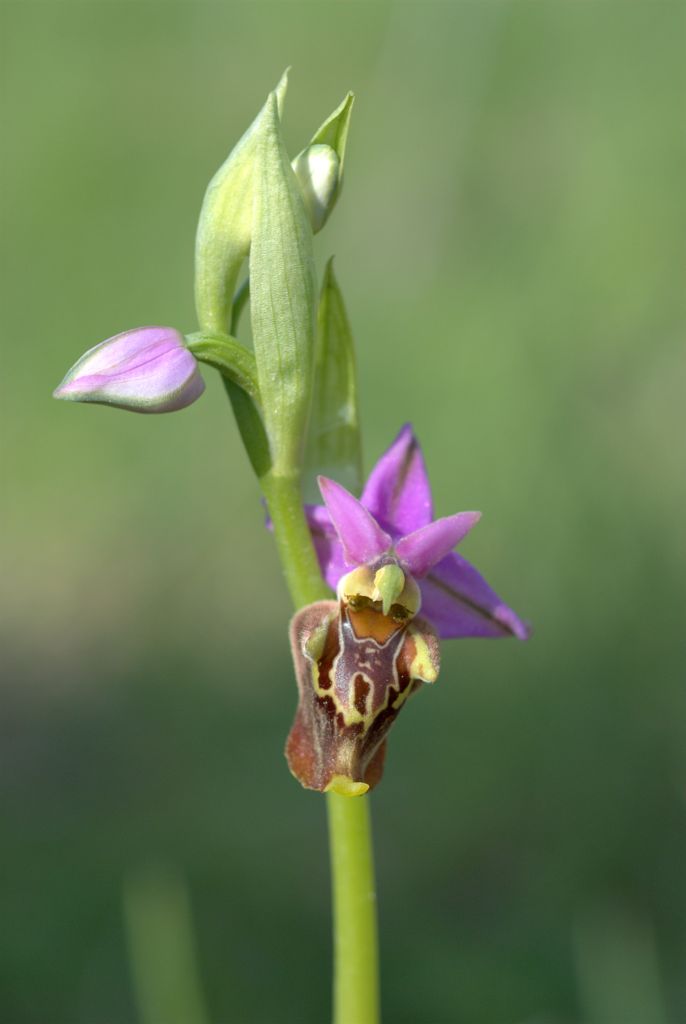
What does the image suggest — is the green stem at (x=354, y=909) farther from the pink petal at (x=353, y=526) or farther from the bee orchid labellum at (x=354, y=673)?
the pink petal at (x=353, y=526)

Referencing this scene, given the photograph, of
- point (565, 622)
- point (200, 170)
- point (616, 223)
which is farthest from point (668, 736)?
point (200, 170)

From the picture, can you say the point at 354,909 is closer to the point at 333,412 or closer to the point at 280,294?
the point at 333,412

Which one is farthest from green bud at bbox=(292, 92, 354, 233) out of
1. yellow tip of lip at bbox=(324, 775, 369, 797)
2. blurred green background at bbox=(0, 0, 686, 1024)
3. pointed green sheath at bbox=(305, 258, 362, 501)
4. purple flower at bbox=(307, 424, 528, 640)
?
blurred green background at bbox=(0, 0, 686, 1024)

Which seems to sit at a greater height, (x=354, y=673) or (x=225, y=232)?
(x=225, y=232)

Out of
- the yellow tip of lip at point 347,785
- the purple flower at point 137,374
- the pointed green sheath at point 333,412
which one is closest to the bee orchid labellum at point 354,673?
the yellow tip of lip at point 347,785

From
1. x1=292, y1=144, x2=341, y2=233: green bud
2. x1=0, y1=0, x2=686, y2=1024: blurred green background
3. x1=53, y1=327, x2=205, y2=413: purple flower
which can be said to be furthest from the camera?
x1=0, y1=0, x2=686, y2=1024: blurred green background

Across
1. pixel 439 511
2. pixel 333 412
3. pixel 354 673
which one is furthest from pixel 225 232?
pixel 439 511

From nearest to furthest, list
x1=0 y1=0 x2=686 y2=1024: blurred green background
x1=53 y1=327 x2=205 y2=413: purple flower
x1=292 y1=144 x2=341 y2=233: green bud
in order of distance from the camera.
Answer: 1. x1=53 y1=327 x2=205 y2=413: purple flower
2. x1=292 y1=144 x2=341 y2=233: green bud
3. x1=0 y1=0 x2=686 y2=1024: blurred green background

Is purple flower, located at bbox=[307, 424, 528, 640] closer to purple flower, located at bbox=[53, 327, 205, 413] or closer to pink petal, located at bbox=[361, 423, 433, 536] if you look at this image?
pink petal, located at bbox=[361, 423, 433, 536]
